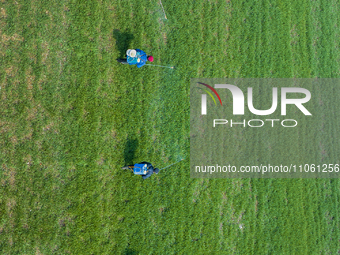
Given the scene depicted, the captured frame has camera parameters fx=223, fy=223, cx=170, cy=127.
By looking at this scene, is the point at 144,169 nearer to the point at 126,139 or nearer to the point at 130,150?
the point at 130,150

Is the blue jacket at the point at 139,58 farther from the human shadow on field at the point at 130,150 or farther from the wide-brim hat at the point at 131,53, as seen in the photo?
the human shadow on field at the point at 130,150

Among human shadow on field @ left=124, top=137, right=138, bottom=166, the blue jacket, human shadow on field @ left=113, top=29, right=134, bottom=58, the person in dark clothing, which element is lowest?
the person in dark clothing

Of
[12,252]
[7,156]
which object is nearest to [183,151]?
[7,156]

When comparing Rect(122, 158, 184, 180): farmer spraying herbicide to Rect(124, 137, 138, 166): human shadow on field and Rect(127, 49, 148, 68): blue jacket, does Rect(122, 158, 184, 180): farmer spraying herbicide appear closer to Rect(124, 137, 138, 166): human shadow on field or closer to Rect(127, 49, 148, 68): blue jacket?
Rect(124, 137, 138, 166): human shadow on field

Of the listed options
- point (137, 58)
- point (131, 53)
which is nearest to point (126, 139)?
point (137, 58)

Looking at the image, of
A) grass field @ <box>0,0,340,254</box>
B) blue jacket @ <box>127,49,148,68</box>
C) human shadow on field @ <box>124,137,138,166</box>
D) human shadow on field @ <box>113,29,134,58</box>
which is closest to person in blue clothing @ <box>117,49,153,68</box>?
blue jacket @ <box>127,49,148,68</box>

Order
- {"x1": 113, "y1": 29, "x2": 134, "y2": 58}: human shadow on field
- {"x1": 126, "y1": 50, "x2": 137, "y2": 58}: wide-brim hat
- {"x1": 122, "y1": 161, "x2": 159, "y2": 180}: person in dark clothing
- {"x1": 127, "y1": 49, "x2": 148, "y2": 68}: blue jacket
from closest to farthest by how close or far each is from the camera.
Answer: {"x1": 122, "y1": 161, "x2": 159, "y2": 180}: person in dark clothing < {"x1": 126, "y1": 50, "x2": 137, "y2": 58}: wide-brim hat < {"x1": 127, "y1": 49, "x2": 148, "y2": 68}: blue jacket < {"x1": 113, "y1": 29, "x2": 134, "y2": 58}: human shadow on field

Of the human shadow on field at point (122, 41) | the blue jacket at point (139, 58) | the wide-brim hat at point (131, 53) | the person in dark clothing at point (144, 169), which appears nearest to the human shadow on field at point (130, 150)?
the person in dark clothing at point (144, 169)
